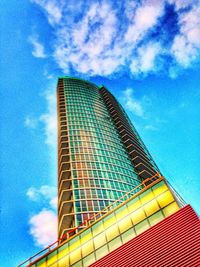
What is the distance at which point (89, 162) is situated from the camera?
9281cm

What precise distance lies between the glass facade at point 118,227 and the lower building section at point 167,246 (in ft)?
6.90

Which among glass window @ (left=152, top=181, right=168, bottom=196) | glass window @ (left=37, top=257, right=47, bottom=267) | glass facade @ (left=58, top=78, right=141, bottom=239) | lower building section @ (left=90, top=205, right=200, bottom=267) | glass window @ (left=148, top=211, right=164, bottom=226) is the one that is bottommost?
lower building section @ (left=90, top=205, right=200, bottom=267)

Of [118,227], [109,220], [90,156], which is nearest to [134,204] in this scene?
[118,227]

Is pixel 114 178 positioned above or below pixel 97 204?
above

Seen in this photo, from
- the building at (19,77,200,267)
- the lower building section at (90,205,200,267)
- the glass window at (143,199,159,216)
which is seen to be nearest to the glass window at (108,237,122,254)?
the building at (19,77,200,267)

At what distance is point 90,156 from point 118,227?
208ft

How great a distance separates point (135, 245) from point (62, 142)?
74831 mm

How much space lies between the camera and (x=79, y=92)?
129 metres

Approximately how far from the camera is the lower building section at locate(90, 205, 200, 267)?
23.4 metres

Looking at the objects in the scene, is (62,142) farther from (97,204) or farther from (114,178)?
(97,204)

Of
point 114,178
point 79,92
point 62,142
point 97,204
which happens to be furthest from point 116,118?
point 97,204

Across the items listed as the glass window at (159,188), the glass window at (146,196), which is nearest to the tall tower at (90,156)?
the glass window at (146,196)

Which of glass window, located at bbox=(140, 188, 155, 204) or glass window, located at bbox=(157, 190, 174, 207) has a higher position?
glass window, located at bbox=(140, 188, 155, 204)

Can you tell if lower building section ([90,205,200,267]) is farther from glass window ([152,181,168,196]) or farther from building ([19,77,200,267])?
glass window ([152,181,168,196])
